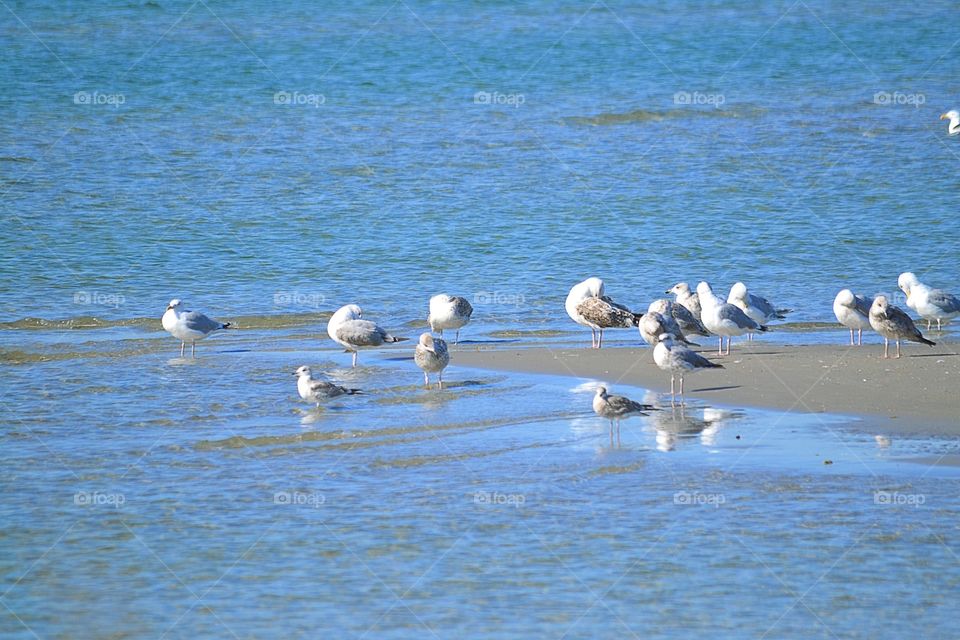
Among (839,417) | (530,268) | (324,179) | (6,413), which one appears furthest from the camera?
(324,179)

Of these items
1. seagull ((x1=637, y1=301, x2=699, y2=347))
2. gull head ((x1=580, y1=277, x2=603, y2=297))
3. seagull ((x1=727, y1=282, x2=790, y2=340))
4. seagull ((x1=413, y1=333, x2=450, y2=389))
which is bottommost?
seagull ((x1=413, y1=333, x2=450, y2=389))

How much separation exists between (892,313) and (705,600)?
697 centimetres

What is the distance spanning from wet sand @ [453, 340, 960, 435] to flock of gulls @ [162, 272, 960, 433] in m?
0.23

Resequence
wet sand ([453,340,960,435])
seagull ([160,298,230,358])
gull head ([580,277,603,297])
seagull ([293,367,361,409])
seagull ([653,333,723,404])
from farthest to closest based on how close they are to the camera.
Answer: gull head ([580,277,603,297]) → seagull ([160,298,230,358]) → seagull ([653,333,723,404]) → seagull ([293,367,361,409]) → wet sand ([453,340,960,435])

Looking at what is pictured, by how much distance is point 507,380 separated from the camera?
12.5 m

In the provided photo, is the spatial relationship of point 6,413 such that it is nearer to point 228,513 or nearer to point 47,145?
point 228,513

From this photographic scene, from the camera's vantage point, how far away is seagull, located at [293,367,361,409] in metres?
11.2

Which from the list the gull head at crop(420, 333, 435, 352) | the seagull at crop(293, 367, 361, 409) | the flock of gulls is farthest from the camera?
the gull head at crop(420, 333, 435, 352)

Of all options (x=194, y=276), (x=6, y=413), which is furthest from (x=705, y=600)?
(x=194, y=276)

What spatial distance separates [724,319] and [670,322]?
1.75ft

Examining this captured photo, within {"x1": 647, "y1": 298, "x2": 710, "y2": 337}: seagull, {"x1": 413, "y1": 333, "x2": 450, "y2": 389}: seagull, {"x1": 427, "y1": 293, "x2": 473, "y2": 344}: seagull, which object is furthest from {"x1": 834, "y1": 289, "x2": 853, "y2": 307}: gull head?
{"x1": 413, "y1": 333, "x2": 450, "y2": 389}: seagull

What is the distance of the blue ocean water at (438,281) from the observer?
718cm

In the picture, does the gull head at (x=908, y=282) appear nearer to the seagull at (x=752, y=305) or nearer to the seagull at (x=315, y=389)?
the seagull at (x=752, y=305)

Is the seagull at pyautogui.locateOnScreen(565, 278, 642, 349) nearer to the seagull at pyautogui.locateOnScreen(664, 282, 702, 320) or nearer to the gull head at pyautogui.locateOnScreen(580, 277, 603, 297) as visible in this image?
the gull head at pyautogui.locateOnScreen(580, 277, 603, 297)
